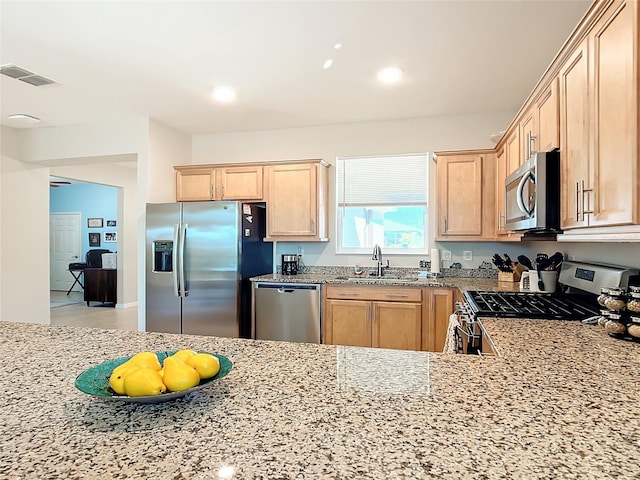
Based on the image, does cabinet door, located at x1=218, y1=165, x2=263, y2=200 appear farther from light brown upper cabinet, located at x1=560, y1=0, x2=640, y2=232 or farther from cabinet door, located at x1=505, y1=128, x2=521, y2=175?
light brown upper cabinet, located at x1=560, y1=0, x2=640, y2=232

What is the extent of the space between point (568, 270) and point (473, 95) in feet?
5.87

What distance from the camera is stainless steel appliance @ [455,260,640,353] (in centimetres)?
199

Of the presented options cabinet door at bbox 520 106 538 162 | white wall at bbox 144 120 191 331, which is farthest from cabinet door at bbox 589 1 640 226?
white wall at bbox 144 120 191 331

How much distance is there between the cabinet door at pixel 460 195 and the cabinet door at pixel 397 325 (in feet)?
2.77

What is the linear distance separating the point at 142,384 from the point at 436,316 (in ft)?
10.1

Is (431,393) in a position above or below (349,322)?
above

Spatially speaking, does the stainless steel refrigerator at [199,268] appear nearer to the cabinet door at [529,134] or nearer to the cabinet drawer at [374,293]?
the cabinet drawer at [374,293]

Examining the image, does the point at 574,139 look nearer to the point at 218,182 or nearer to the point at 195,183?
the point at 218,182

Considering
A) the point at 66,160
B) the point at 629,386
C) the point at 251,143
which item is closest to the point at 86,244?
the point at 66,160

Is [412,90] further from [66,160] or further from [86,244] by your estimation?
[86,244]

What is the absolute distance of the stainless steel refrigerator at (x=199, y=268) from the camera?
3818 millimetres

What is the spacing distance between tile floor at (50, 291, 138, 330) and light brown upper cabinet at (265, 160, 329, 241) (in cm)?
295

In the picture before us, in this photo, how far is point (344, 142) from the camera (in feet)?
14.7

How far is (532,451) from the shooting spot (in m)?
0.71
